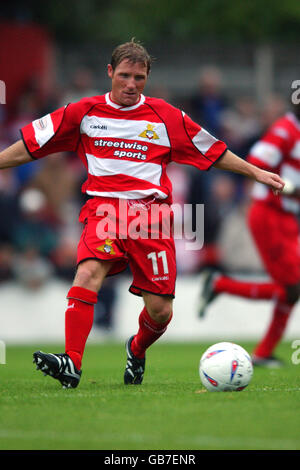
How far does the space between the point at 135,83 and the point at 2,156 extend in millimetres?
1073

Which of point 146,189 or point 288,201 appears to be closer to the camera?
point 146,189

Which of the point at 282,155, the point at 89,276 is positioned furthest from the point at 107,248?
the point at 282,155

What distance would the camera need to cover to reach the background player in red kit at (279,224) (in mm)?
9805

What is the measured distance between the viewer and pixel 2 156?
6.80 meters

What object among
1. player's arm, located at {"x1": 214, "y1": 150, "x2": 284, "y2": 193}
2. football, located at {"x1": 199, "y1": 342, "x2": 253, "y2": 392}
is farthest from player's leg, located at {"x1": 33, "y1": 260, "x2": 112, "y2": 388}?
player's arm, located at {"x1": 214, "y1": 150, "x2": 284, "y2": 193}

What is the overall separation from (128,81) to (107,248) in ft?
3.93

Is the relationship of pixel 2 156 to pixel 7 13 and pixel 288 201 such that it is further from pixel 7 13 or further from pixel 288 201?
pixel 7 13

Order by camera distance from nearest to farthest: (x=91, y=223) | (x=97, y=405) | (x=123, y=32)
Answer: (x=97, y=405) → (x=91, y=223) → (x=123, y=32)

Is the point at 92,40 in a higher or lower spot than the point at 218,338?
higher

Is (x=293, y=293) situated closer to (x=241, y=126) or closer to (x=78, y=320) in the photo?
(x=78, y=320)

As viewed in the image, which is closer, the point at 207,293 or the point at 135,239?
the point at 135,239

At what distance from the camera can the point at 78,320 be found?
654 cm

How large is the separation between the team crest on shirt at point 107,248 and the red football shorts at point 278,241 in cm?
369
